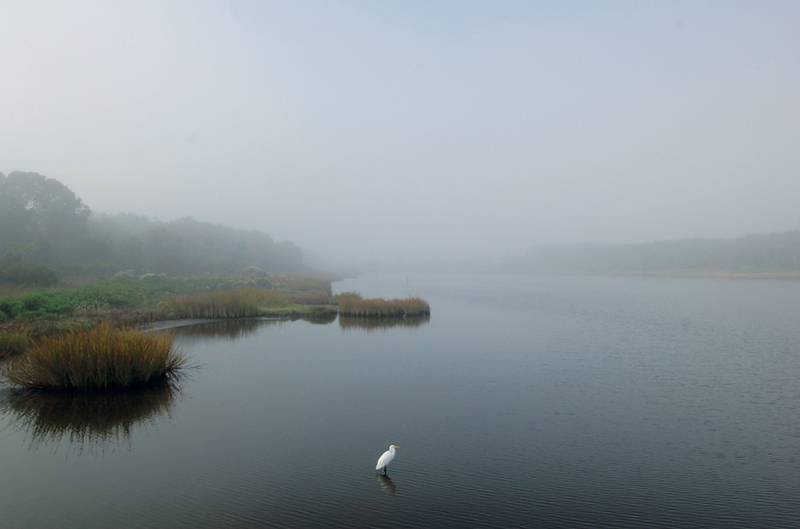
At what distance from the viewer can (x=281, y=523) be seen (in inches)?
205

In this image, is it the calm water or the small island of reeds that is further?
the small island of reeds

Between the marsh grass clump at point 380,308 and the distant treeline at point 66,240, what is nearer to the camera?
the marsh grass clump at point 380,308

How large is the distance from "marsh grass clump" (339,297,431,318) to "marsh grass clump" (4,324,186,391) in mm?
15350

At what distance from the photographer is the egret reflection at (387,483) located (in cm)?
601

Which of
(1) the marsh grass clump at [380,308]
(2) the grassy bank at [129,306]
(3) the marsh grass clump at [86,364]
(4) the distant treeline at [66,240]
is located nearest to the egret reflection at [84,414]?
(3) the marsh grass clump at [86,364]

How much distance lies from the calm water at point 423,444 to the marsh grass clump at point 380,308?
10241 millimetres

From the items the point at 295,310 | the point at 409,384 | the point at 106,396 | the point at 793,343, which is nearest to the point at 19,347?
the point at 106,396

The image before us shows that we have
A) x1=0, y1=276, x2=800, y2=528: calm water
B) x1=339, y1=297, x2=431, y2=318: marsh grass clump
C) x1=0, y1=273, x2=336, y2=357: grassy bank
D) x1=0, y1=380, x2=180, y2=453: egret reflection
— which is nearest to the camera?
x1=0, y1=276, x2=800, y2=528: calm water

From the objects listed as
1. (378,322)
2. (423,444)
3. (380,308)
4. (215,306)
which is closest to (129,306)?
(215,306)

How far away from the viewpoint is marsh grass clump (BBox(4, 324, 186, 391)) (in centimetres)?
945

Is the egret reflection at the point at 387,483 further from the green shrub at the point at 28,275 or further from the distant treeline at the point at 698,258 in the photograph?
the distant treeline at the point at 698,258

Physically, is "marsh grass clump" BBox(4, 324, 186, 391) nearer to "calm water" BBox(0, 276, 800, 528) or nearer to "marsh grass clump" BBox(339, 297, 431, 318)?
"calm water" BBox(0, 276, 800, 528)

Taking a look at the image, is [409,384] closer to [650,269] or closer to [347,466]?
[347,466]

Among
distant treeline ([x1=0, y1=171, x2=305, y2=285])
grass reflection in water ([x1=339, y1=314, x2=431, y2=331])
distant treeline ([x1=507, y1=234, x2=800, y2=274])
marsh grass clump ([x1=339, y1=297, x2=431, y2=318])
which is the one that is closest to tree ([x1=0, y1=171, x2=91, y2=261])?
distant treeline ([x1=0, y1=171, x2=305, y2=285])
